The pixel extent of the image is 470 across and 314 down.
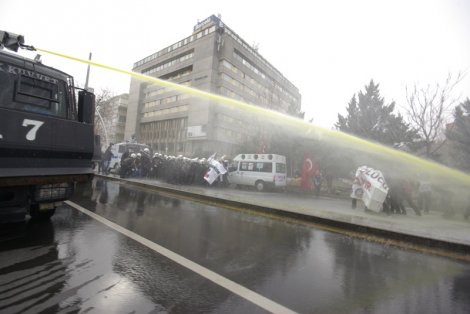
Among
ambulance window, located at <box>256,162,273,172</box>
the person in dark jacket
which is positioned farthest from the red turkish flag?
the person in dark jacket

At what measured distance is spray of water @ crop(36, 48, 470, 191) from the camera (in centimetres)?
1286

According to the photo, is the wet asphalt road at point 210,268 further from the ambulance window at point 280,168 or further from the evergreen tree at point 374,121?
the evergreen tree at point 374,121

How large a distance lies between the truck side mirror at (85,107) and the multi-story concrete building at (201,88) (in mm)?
36524

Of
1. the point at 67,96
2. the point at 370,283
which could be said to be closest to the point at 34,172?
the point at 67,96

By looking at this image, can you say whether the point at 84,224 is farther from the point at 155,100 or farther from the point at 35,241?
the point at 155,100

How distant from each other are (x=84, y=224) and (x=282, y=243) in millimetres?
3995

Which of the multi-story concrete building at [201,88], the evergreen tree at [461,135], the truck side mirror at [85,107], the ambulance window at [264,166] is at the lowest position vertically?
the ambulance window at [264,166]

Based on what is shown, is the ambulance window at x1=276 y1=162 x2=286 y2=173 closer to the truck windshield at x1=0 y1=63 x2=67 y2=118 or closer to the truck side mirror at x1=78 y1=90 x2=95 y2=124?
the truck side mirror at x1=78 y1=90 x2=95 y2=124

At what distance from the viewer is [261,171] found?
57.6 ft

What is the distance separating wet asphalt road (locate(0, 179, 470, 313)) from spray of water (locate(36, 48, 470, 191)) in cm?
586

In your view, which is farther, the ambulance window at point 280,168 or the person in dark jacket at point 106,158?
the person in dark jacket at point 106,158

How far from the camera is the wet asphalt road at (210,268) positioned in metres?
2.82

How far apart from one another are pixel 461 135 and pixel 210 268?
26.4 meters

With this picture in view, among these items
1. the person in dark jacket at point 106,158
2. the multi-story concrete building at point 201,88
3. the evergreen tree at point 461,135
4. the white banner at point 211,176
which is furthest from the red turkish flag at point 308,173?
the multi-story concrete building at point 201,88
